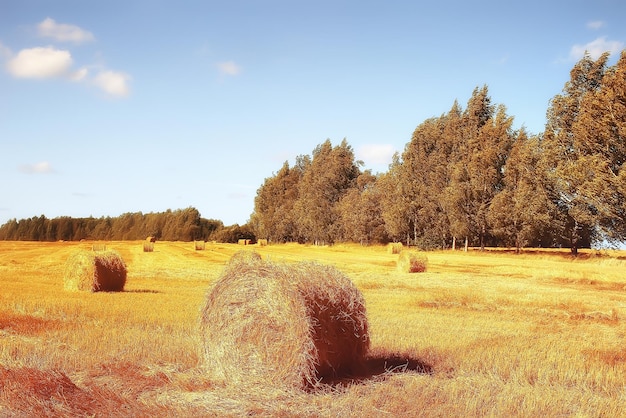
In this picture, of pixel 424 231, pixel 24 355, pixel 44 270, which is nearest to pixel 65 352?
pixel 24 355

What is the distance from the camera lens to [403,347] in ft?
33.4

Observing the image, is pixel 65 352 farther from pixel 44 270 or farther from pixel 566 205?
pixel 566 205

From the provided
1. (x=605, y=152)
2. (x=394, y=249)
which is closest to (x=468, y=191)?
(x=394, y=249)

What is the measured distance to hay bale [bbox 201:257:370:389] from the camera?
763 centimetres

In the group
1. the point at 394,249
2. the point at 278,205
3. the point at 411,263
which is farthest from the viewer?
the point at 278,205

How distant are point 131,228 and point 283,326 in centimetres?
7349

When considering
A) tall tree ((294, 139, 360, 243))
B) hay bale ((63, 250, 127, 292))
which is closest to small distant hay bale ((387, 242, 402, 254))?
tall tree ((294, 139, 360, 243))

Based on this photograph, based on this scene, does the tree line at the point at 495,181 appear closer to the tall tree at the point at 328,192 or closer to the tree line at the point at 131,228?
the tall tree at the point at 328,192

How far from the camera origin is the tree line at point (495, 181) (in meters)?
36.3

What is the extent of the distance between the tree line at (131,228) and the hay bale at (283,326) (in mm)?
64593

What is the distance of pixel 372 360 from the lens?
927 cm

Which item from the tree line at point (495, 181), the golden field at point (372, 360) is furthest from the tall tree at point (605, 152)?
the golden field at point (372, 360)

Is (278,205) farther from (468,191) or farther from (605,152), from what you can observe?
(605,152)

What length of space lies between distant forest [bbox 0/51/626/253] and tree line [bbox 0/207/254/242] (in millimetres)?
152
